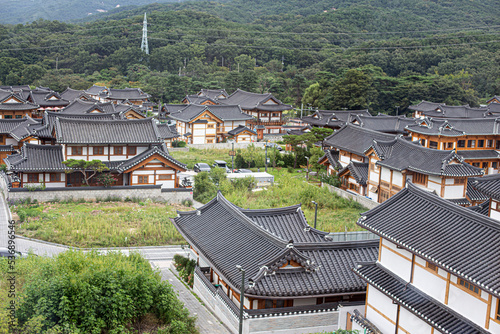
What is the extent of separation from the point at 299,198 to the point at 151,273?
1841 cm

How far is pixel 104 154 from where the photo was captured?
31.9 m

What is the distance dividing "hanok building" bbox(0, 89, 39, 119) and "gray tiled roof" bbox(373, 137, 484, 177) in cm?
3550

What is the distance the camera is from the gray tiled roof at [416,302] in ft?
37.8

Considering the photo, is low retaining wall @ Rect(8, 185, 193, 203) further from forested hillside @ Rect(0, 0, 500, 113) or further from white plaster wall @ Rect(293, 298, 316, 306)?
forested hillside @ Rect(0, 0, 500, 113)

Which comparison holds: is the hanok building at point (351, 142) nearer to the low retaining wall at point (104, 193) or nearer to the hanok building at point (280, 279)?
the low retaining wall at point (104, 193)

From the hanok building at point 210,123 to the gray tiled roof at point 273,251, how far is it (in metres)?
34.4

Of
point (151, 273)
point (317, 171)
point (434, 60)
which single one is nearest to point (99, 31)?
point (434, 60)

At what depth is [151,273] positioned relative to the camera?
50.8 feet

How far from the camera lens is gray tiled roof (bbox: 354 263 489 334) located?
11.5 m

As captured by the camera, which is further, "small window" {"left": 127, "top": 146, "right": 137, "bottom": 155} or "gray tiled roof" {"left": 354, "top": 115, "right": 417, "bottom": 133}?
"gray tiled roof" {"left": 354, "top": 115, "right": 417, "bottom": 133}

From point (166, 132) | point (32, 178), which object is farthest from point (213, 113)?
point (32, 178)

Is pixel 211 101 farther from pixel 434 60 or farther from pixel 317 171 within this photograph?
pixel 434 60

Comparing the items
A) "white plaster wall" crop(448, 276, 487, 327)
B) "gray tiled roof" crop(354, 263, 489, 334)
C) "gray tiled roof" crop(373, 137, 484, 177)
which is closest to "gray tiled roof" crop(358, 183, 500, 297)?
"white plaster wall" crop(448, 276, 487, 327)

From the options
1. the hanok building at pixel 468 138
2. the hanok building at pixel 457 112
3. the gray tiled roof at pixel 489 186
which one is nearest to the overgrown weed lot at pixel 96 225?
the gray tiled roof at pixel 489 186
